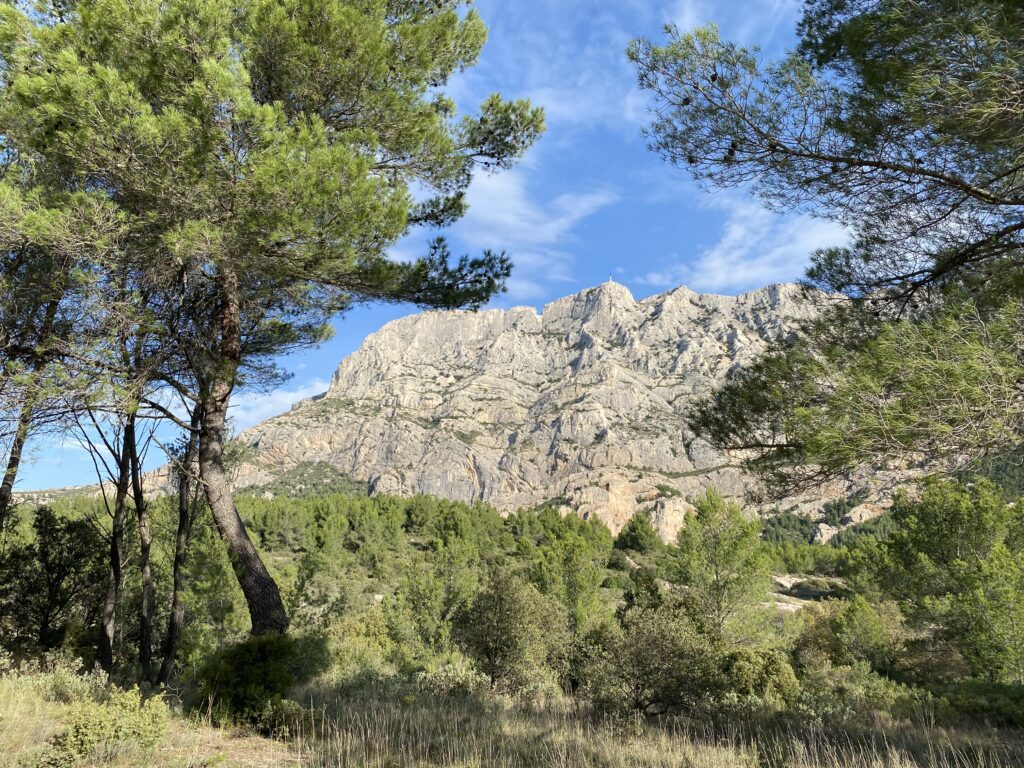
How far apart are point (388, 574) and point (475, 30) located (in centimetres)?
3653

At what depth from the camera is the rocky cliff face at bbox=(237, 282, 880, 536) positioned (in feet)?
339

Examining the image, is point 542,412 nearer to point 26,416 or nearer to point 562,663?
point 562,663

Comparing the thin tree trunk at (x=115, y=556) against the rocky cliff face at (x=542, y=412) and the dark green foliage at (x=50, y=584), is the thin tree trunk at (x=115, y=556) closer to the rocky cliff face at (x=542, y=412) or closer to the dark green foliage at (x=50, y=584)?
the dark green foliage at (x=50, y=584)

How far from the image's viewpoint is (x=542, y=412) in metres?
121

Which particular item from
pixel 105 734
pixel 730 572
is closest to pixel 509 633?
pixel 730 572

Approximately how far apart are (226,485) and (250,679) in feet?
6.86

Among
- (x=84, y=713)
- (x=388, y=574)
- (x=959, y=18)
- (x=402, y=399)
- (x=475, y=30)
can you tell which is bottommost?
(x=388, y=574)

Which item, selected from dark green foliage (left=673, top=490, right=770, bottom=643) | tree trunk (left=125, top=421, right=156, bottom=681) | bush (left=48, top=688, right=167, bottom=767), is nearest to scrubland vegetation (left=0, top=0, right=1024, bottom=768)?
bush (left=48, top=688, right=167, bottom=767)

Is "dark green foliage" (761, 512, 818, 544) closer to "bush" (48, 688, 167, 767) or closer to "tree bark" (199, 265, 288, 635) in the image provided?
"tree bark" (199, 265, 288, 635)

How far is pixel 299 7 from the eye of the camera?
537 centimetres

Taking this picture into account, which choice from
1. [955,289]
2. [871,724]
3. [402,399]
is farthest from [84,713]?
[402,399]

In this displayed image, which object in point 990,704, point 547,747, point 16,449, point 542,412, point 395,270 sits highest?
point 542,412

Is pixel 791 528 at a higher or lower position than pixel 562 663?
higher

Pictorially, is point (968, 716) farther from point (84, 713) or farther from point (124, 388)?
point (124, 388)
